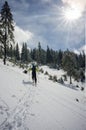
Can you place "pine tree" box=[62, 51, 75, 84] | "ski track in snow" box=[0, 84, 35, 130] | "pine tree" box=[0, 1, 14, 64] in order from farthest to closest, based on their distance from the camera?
"pine tree" box=[62, 51, 75, 84], "pine tree" box=[0, 1, 14, 64], "ski track in snow" box=[0, 84, 35, 130]

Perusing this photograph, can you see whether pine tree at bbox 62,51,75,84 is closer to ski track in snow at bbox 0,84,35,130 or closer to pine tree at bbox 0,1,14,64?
pine tree at bbox 0,1,14,64

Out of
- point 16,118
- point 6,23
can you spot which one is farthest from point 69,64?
point 16,118

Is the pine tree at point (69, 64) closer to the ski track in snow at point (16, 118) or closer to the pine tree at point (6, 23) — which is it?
the pine tree at point (6, 23)

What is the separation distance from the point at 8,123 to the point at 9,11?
29027mm

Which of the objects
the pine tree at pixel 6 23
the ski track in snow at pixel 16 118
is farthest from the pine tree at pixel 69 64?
the ski track in snow at pixel 16 118

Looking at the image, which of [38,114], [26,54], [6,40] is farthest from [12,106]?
[26,54]

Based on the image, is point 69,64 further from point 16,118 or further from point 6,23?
point 16,118

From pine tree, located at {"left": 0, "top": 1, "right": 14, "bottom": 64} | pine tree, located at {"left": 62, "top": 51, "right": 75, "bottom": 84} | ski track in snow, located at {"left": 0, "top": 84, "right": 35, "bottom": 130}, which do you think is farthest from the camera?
pine tree, located at {"left": 62, "top": 51, "right": 75, "bottom": 84}

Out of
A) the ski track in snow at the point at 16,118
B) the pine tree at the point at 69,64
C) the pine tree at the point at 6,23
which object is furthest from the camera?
the pine tree at the point at 69,64

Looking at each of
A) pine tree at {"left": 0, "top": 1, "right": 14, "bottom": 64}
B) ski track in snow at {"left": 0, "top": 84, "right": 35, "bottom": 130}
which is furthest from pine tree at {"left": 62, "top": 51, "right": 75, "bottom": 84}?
ski track in snow at {"left": 0, "top": 84, "right": 35, "bottom": 130}

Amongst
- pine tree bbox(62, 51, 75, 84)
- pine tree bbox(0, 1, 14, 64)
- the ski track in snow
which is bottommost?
the ski track in snow

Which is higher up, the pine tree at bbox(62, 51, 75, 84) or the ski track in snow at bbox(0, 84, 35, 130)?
the pine tree at bbox(62, 51, 75, 84)

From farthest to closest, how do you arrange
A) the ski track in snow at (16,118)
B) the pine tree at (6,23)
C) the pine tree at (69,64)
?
the pine tree at (69,64), the pine tree at (6,23), the ski track in snow at (16,118)

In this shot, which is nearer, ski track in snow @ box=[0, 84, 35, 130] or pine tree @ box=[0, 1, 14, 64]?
ski track in snow @ box=[0, 84, 35, 130]
